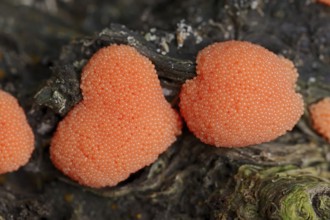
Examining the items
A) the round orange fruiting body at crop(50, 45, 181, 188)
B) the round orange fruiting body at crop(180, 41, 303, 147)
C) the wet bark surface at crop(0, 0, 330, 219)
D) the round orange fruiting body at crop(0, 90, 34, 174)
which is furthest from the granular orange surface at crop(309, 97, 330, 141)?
the round orange fruiting body at crop(0, 90, 34, 174)

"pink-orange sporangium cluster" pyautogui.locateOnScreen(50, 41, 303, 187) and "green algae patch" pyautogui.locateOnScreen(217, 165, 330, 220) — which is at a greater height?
"pink-orange sporangium cluster" pyautogui.locateOnScreen(50, 41, 303, 187)

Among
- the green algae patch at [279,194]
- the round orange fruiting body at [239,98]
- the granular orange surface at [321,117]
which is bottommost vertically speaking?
the green algae patch at [279,194]

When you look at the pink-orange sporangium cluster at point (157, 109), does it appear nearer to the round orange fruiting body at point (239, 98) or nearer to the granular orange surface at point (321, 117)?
the round orange fruiting body at point (239, 98)

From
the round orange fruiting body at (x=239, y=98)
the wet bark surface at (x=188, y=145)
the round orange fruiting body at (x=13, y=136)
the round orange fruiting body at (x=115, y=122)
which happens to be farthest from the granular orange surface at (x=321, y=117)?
the round orange fruiting body at (x=13, y=136)

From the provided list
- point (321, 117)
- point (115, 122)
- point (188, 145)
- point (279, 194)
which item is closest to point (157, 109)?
point (115, 122)

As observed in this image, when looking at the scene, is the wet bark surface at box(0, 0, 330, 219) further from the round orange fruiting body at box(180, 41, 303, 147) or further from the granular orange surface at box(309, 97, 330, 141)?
the round orange fruiting body at box(180, 41, 303, 147)

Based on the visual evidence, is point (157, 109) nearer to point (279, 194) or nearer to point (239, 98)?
point (239, 98)
